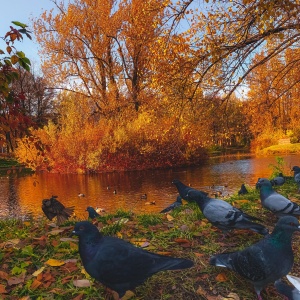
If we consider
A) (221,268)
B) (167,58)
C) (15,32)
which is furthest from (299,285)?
(167,58)

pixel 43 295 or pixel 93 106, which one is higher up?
pixel 93 106

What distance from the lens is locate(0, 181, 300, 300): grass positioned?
8.30 feet

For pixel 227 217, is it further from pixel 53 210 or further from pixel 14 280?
pixel 53 210

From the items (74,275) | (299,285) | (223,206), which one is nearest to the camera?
(299,285)

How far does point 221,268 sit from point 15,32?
10.1ft

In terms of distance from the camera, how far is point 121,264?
2307 millimetres

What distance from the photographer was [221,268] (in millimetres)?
2844

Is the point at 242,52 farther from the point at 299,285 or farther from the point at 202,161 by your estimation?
the point at 202,161

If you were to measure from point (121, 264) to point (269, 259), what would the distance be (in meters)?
1.15

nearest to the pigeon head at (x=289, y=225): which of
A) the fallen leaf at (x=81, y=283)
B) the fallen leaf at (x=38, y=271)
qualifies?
the fallen leaf at (x=81, y=283)

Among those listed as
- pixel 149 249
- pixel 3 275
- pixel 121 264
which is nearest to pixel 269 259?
pixel 121 264

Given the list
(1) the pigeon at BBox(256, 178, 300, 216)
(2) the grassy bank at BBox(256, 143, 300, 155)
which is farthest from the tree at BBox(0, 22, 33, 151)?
(2) the grassy bank at BBox(256, 143, 300, 155)

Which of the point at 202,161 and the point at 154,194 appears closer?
the point at 154,194

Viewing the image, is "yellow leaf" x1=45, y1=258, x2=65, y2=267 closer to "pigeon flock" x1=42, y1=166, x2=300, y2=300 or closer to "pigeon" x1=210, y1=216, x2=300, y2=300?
"pigeon flock" x1=42, y1=166, x2=300, y2=300
